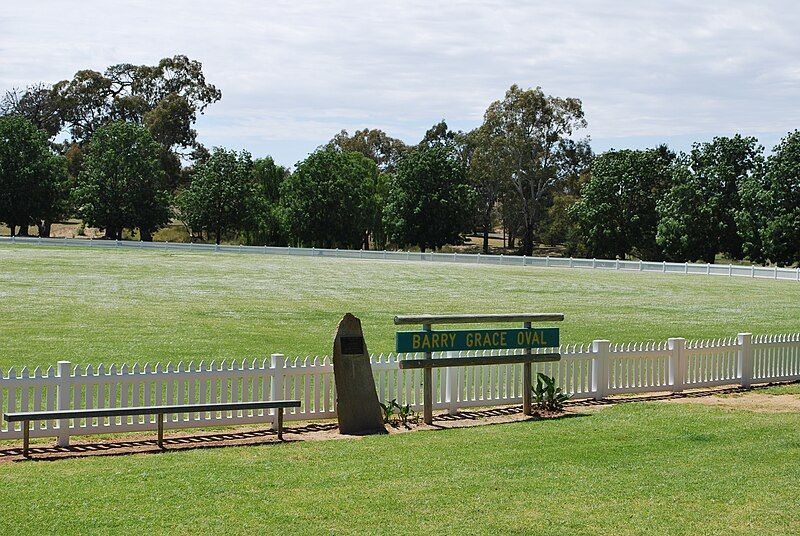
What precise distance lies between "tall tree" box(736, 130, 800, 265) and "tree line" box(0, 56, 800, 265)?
0.10 m

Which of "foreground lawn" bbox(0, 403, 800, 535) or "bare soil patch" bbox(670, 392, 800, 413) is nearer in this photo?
"foreground lawn" bbox(0, 403, 800, 535)

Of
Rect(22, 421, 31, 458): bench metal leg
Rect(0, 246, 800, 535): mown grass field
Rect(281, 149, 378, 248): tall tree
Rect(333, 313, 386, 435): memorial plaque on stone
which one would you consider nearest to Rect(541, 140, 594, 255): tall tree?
Rect(281, 149, 378, 248): tall tree

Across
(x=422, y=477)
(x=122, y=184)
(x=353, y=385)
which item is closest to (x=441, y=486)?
(x=422, y=477)

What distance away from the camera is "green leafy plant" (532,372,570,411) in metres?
15.0

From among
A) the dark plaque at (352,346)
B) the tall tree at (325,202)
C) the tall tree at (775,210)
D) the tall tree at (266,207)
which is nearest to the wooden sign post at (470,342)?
the dark plaque at (352,346)

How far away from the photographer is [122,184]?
290ft

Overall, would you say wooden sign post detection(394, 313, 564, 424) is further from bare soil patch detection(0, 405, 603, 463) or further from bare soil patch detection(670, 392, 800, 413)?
bare soil patch detection(670, 392, 800, 413)

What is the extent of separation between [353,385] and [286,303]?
66.7ft

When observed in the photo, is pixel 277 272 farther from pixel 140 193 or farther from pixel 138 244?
pixel 140 193

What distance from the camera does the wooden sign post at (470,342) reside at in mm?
13711

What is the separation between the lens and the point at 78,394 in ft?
49.5

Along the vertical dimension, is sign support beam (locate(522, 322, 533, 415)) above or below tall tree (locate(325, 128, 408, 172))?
below

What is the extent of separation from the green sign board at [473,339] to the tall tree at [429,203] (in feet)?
249

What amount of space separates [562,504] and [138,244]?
6655 centimetres
